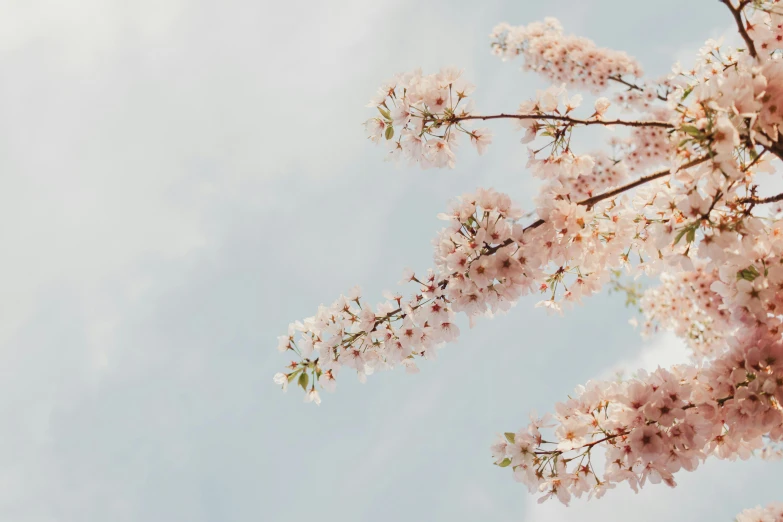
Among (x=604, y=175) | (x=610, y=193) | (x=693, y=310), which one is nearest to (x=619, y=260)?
(x=610, y=193)

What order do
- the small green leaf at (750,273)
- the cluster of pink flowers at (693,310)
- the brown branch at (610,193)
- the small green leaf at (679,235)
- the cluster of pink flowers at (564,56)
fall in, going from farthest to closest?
1. the cluster of pink flowers at (564,56)
2. the cluster of pink flowers at (693,310)
3. the brown branch at (610,193)
4. the small green leaf at (750,273)
5. the small green leaf at (679,235)

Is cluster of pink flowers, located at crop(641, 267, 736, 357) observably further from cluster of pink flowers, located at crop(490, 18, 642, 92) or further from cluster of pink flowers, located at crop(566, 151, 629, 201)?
cluster of pink flowers, located at crop(490, 18, 642, 92)

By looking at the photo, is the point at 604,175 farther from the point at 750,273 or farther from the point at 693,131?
the point at 693,131

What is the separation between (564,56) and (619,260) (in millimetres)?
9791

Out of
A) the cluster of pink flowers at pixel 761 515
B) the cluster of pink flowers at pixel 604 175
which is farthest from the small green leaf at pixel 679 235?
the cluster of pink flowers at pixel 604 175

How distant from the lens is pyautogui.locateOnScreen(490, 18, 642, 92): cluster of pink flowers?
11039mm

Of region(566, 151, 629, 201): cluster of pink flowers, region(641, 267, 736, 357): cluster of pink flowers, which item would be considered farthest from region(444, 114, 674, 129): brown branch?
region(566, 151, 629, 201): cluster of pink flowers

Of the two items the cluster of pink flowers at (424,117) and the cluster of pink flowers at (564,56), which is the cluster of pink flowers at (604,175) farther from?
the cluster of pink flowers at (424,117)

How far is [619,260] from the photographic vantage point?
3.46 meters

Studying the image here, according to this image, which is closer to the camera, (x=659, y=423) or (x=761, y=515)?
(x=659, y=423)

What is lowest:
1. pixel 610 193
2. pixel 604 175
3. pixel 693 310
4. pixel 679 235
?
pixel 679 235

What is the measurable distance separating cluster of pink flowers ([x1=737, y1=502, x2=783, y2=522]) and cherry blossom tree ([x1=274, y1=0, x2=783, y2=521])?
18 millimetres

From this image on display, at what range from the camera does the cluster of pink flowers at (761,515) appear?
4.01 metres

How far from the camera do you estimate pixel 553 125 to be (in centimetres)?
307
